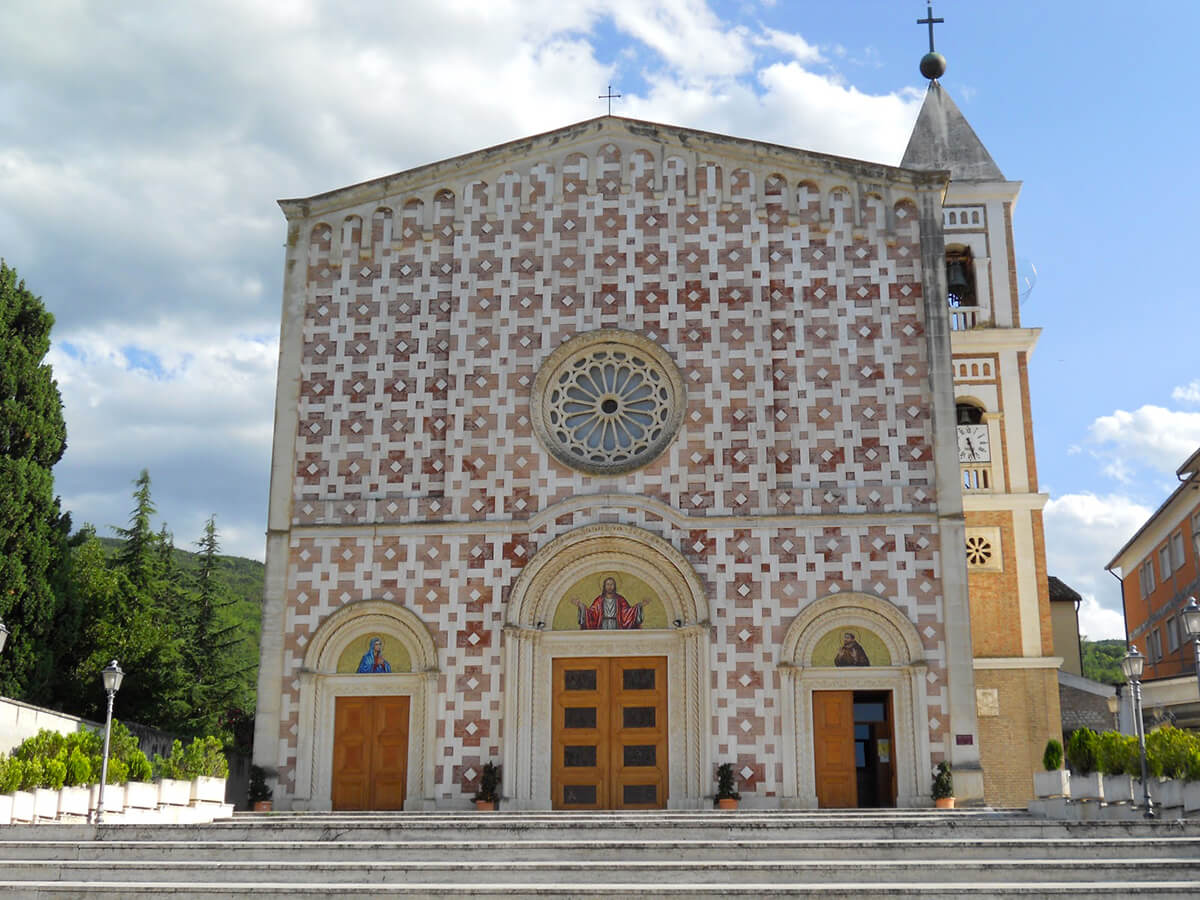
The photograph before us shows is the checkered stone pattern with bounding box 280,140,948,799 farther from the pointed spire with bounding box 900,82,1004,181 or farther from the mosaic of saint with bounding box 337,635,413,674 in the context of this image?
the pointed spire with bounding box 900,82,1004,181

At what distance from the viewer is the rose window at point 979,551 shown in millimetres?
28625

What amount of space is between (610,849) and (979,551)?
1688 centimetres

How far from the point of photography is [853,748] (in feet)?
72.7

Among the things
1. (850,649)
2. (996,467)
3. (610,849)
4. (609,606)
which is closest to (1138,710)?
(850,649)

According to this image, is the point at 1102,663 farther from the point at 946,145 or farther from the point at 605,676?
the point at 605,676

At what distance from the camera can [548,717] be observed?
894 inches

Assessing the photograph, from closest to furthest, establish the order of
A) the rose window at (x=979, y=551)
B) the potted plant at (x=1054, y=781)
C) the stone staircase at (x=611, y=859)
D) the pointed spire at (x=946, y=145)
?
the stone staircase at (x=611, y=859) → the potted plant at (x=1054, y=781) → the rose window at (x=979, y=551) → the pointed spire at (x=946, y=145)

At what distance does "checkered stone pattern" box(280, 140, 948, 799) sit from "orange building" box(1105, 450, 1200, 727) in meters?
13.1

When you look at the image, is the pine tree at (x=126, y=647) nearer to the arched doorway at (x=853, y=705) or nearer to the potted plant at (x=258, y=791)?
the potted plant at (x=258, y=791)

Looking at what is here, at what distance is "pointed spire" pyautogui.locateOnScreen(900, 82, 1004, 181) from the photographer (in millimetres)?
31594

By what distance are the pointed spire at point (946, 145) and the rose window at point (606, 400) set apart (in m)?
11.5

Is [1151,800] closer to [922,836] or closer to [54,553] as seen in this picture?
[922,836]

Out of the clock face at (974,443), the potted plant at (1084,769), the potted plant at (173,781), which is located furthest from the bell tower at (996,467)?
the potted plant at (173,781)

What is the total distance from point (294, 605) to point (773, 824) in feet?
36.6
